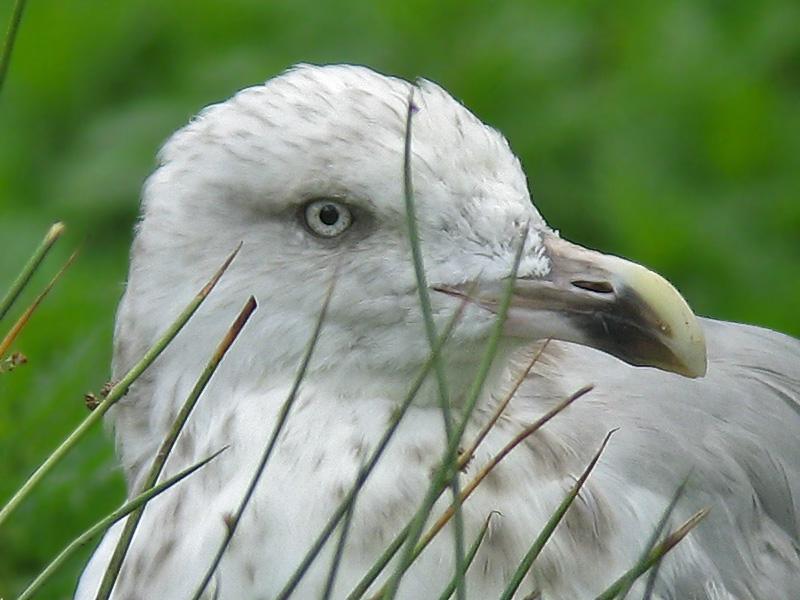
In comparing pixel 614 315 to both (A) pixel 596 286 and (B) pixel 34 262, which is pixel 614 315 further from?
(B) pixel 34 262

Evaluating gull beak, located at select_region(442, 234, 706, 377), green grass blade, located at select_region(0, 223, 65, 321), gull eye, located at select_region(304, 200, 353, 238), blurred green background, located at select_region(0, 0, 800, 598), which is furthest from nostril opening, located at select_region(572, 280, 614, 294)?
blurred green background, located at select_region(0, 0, 800, 598)

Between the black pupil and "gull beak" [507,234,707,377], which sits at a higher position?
the black pupil

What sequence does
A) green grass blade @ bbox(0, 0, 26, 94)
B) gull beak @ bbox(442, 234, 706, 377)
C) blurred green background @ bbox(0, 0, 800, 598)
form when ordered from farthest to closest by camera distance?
blurred green background @ bbox(0, 0, 800, 598), gull beak @ bbox(442, 234, 706, 377), green grass blade @ bbox(0, 0, 26, 94)

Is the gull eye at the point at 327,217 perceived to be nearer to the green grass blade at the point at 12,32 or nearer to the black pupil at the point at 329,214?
the black pupil at the point at 329,214

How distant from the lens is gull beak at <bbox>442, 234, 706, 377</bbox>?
9.81 ft

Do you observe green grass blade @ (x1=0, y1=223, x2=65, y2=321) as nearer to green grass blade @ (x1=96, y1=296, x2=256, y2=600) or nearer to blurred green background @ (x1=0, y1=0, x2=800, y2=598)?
green grass blade @ (x1=96, y1=296, x2=256, y2=600)

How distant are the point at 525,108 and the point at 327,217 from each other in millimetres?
2903

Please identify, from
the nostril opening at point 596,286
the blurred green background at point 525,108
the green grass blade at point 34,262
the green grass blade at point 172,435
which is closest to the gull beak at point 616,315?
the nostril opening at point 596,286

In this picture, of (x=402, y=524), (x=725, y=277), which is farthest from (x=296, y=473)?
(x=725, y=277)

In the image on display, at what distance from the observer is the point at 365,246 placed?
3.13 metres

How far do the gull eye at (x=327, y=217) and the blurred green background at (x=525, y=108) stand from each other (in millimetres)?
1705

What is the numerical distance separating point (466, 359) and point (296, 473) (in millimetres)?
302

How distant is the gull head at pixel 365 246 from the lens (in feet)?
9.89

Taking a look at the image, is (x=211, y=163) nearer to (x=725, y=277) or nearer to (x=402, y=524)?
(x=402, y=524)
